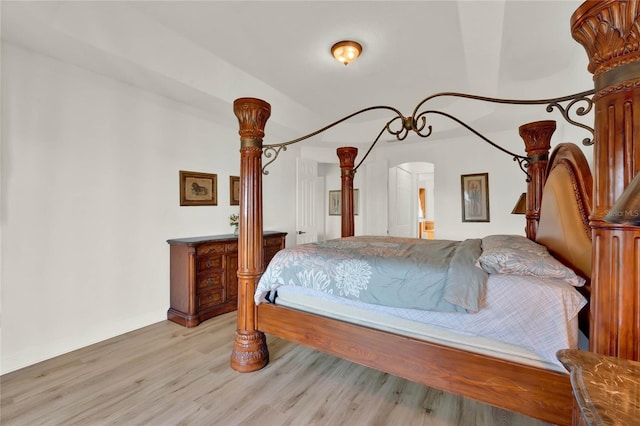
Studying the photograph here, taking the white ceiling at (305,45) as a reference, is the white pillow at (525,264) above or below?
below

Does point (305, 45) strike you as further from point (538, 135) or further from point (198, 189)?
point (538, 135)

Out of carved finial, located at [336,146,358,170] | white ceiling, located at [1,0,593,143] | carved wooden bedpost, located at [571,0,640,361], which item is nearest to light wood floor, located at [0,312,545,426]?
carved wooden bedpost, located at [571,0,640,361]

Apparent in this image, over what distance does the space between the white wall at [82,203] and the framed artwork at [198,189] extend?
0.31 feet

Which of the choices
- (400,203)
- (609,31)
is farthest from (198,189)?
(400,203)

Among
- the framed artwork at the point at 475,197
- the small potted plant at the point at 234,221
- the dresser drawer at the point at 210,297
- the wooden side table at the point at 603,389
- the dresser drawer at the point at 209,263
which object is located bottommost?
the dresser drawer at the point at 210,297

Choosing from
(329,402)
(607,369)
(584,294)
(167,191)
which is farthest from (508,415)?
(167,191)

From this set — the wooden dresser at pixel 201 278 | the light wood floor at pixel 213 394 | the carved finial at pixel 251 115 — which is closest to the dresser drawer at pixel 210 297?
the wooden dresser at pixel 201 278

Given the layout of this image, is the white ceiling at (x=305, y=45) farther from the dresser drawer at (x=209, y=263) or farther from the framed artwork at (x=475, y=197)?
the dresser drawer at (x=209, y=263)

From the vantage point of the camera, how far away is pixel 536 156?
96.1 inches

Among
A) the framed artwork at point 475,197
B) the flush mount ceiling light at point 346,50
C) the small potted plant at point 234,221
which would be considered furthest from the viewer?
the framed artwork at point 475,197

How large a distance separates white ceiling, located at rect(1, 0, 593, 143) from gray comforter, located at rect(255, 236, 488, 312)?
1.86 meters

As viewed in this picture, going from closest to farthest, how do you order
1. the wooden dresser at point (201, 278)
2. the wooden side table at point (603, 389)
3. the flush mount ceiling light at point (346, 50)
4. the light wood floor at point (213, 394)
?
1. the wooden side table at point (603, 389)
2. the light wood floor at point (213, 394)
3. the flush mount ceiling light at point (346, 50)
4. the wooden dresser at point (201, 278)

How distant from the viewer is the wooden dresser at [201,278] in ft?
10.3

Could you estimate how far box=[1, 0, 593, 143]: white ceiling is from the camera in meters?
2.19
